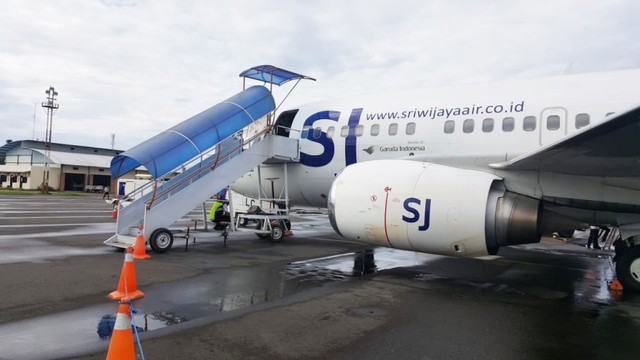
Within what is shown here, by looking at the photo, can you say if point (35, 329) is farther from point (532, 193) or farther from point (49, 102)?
point (49, 102)

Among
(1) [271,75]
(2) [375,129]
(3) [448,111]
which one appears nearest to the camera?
(3) [448,111]

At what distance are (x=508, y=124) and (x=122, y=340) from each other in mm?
8356

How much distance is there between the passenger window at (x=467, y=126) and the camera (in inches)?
386

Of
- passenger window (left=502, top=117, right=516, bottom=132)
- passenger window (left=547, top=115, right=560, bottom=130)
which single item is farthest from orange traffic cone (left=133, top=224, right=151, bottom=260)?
passenger window (left=547, top=115, right=560, bottom=130)

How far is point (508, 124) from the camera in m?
9.39

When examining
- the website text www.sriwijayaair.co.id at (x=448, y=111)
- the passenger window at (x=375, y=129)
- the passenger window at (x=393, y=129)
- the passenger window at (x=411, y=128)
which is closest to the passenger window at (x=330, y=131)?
the website text www.sriwijayaair.co.id at (x=448, y=111)

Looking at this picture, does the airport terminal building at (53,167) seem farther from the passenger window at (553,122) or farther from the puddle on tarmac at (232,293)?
the passenger window at (553,122)

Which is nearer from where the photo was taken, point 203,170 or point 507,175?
point 507,175

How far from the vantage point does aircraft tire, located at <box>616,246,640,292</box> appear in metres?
7.69

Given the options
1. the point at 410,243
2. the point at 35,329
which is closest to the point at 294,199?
the point at 410,243

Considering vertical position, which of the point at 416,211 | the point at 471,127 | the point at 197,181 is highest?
the point at 471,127

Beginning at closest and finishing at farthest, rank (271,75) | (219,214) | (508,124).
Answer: (508,124) < (271,75) < (219,214)

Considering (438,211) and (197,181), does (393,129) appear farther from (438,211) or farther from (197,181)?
(197,181)

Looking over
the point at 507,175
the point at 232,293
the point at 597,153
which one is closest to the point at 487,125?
the point at 507,175
